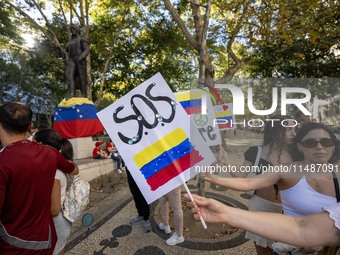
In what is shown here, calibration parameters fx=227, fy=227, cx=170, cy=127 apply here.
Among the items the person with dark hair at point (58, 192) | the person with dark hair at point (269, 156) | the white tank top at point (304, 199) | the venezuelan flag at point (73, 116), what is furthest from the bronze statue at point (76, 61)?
the white tank top at point (304, 199)

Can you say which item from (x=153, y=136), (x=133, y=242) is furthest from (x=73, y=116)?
(x=153, y=136)

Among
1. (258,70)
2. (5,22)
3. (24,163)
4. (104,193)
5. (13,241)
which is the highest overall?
(5,22)

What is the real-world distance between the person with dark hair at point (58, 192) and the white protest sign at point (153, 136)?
2.03 feet

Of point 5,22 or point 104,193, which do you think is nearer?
point 104,193

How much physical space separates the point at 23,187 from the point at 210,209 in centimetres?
123

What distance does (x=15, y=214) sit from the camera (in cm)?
153

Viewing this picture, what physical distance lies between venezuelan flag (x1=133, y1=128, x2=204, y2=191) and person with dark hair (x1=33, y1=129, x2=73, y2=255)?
70cm

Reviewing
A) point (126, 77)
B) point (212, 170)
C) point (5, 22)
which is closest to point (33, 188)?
point (212, 170)

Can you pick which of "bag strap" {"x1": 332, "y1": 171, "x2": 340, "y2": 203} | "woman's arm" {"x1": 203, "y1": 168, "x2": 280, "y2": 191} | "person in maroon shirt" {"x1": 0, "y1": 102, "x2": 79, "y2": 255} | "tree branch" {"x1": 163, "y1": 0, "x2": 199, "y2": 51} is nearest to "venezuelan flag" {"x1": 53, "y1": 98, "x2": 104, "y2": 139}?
"tree branch" {"x1": 163, "y1": 0, "x2": 199, "y2": 51}

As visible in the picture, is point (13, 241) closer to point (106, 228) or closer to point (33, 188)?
point (33, 188)

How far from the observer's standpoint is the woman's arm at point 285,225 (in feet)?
3.89

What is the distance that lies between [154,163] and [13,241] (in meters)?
1.08

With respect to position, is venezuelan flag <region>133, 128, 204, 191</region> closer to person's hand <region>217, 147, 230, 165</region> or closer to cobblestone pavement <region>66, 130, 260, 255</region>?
person's hand <region>217, 147, 230, 165</region>

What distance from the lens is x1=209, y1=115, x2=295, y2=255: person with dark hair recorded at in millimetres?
2086
